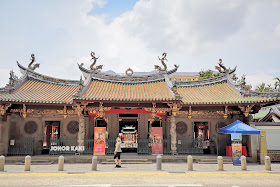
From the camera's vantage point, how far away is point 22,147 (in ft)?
49.1

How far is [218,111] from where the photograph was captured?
1623 centimetres

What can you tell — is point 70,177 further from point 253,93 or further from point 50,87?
point 253,93

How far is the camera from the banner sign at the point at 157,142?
1477cm

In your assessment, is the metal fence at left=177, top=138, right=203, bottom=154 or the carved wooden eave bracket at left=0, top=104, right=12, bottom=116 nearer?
the carved wooden eave bracket at left=0, top=104, right=12, bottom=116

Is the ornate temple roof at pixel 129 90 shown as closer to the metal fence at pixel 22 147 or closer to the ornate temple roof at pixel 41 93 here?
the ornate temple roof at pixel 41 93

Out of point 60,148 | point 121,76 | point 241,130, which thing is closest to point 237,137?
point 241,130

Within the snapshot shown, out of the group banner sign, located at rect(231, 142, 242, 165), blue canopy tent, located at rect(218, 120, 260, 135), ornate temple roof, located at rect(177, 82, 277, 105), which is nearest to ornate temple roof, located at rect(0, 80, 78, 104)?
ornate temple roof, located at rect(177, 82, 277, 105)

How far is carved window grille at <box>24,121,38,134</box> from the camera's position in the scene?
16.3 meters

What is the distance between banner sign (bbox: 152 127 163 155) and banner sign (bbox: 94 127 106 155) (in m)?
3.47

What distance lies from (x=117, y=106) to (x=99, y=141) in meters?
2.79

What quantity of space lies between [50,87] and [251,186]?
627 inches

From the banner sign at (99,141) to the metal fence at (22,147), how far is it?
4594 millimetres

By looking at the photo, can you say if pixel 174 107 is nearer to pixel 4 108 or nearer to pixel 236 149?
pixel 236 149

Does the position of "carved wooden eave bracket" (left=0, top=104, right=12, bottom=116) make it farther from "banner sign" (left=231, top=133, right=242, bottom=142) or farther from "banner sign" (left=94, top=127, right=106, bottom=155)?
"banner sign" (left=231, top=133, right=242, bottom=142)
